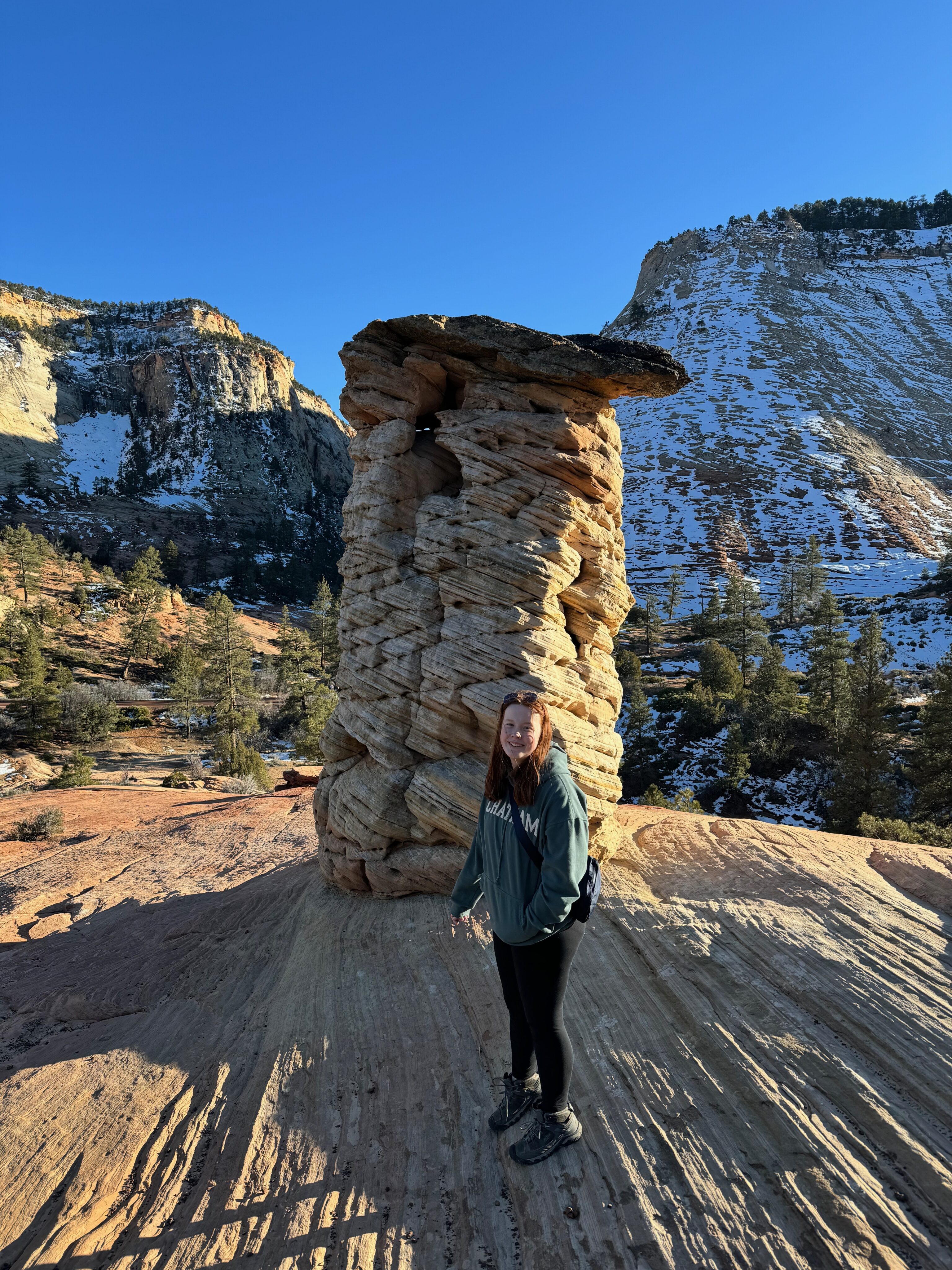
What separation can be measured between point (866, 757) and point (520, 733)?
22.8 meters

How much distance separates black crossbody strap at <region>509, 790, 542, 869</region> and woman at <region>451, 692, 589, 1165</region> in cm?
2

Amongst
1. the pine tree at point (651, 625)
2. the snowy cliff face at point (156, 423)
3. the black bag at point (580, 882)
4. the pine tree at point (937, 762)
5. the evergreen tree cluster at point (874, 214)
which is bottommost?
the pine tree at point (937, 762)

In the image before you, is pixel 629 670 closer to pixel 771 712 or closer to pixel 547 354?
pixel 771 712

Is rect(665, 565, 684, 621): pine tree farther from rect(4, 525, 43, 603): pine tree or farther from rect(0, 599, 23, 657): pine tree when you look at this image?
rect(4, 525, 43, 603): pine tree

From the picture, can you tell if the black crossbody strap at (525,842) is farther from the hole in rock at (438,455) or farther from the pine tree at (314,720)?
the pine tree at (314,720)

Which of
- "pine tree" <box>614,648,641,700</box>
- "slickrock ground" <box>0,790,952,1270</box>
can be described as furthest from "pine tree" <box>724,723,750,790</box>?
"slickrock ground" <box>0,790,952,1270</box>

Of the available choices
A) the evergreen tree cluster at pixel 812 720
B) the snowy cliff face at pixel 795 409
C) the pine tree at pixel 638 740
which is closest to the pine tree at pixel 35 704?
the evergreen tree cluster at pixel 812 720

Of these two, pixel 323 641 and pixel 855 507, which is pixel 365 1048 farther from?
pixel 855 507

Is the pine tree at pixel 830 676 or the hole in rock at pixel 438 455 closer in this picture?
the hole in rock at pixel 438 455

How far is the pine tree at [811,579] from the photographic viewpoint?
166 ft

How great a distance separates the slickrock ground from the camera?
3000 millimetres

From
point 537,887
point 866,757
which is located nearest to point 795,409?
point 866,757

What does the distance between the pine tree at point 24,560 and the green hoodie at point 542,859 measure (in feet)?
177

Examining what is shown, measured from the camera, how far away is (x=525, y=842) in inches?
122
